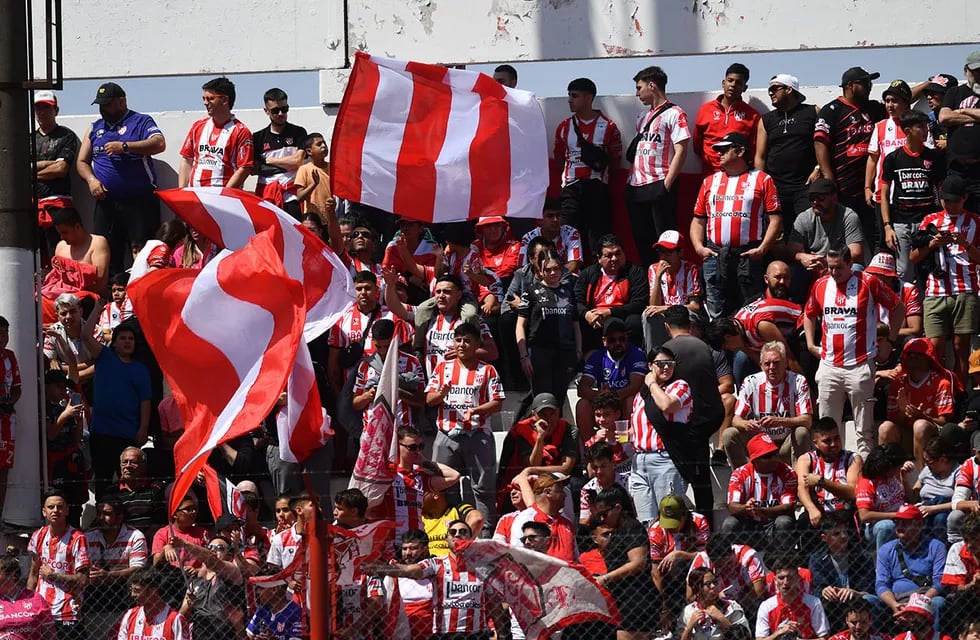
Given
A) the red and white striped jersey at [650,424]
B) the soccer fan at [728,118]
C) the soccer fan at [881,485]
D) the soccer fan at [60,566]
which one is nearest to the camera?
the soccer fan at [60,566]

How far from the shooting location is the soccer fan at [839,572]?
11.5 m

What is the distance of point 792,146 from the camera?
16281mm

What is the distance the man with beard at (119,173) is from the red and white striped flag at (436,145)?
4945 mm

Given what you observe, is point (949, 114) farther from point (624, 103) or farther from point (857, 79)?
point (624, 103)

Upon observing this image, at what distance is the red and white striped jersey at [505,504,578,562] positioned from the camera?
11328mm

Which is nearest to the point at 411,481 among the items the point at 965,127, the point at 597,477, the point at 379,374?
the point at 597,477

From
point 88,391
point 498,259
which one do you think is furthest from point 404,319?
point 88,391

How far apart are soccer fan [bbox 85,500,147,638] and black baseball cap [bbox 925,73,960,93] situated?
770cm

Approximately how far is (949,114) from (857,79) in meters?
1.04

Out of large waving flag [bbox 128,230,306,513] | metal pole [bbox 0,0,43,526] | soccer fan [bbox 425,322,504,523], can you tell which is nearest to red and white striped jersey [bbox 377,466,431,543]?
soccer fan [bbox 425,322,504,523]

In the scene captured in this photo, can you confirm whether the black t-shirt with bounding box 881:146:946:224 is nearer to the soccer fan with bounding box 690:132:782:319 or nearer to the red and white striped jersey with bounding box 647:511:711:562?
the soccer fan with bounding box 690:132:782:319

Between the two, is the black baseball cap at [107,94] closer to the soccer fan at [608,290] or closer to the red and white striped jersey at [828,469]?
the soccer fan at [608,290]

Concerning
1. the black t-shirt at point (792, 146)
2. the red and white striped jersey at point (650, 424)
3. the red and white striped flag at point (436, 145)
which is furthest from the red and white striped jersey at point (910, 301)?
the red and white striped flag at point (436, 145)

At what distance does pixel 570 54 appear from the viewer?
731 inches
